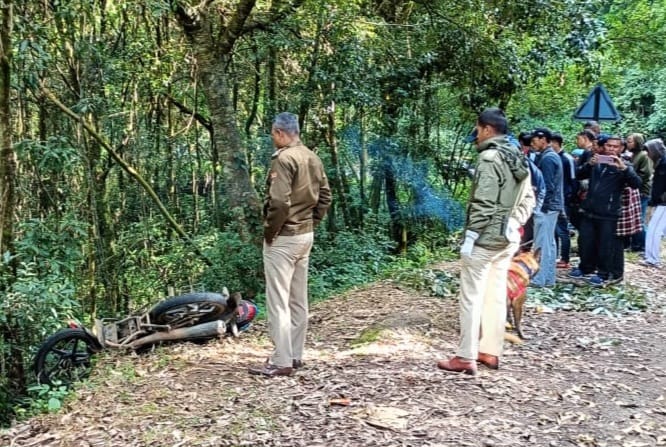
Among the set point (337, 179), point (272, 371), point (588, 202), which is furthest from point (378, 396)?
point (337, 179)

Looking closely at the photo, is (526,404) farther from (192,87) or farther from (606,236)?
(192,87)

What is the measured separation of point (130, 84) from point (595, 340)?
25.8 ft

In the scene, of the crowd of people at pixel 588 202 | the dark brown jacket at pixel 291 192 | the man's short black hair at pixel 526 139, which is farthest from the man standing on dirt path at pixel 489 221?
the man's short black hair at pixel 526 139

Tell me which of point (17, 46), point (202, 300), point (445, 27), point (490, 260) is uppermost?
point (445, 27)

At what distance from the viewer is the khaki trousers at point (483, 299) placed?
4.65 meters

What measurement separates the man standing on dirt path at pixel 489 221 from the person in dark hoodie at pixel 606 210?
11.1 feet

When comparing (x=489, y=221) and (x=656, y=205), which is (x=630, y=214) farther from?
(x=489, y=221)

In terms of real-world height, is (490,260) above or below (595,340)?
above

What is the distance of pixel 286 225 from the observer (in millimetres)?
4668

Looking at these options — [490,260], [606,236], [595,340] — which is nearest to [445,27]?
[606,236]

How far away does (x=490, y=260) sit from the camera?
4.66m

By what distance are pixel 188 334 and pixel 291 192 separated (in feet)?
5.99

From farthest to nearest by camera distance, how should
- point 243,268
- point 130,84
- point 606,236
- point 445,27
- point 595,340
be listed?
1. point 445,27
2. point 130,84
3. point 243,268
4. point 606,236
5. point 595,340

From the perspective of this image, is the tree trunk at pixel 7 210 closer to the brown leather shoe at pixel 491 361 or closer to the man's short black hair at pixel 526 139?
the brown leather shoe at pixel 491 361
